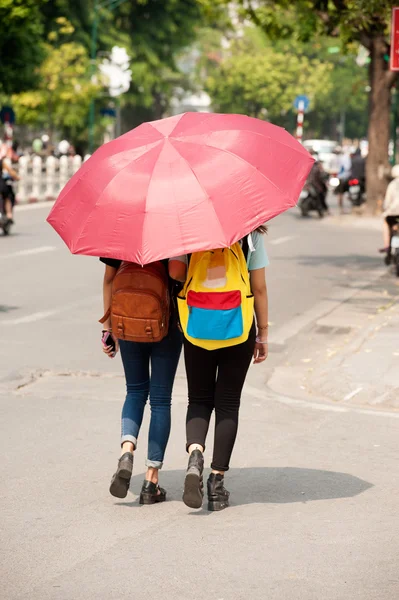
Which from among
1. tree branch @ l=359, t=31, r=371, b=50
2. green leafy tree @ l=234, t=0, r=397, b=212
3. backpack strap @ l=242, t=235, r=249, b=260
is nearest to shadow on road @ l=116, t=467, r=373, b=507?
backpack strap @ l=242, t=235, r=249, b=260

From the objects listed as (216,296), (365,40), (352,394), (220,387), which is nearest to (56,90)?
(365,40)

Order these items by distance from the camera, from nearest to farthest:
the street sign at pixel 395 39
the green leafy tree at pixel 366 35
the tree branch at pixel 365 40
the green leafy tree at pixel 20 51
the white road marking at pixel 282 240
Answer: the street sign at pixel 395 39 → the green leafy tree at pixel 366 35 → the white road marking at pixel 282 240 → the tree branch at pixel 365 40 → the green leafy tree at pixel 20 51

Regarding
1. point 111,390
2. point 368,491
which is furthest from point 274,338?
point 368,491

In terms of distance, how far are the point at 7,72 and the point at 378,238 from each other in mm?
22984

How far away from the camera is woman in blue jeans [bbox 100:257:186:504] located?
6.31 meters

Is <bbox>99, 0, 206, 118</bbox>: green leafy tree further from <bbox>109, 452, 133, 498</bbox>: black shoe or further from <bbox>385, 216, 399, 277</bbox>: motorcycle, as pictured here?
<bbox>109, 452, 133, 498</bbox>: black shoe

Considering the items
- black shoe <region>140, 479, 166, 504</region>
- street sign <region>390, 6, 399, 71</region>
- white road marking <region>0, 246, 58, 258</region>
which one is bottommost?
white road marking <region>0, 246, 58, 258</region>

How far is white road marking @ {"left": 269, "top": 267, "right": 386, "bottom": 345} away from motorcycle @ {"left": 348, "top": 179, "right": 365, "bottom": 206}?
17.0 metres

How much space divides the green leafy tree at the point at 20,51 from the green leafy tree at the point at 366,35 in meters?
14.5

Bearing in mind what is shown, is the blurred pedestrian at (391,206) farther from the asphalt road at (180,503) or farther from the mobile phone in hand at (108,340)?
the mobile phone in hand at (108,340)

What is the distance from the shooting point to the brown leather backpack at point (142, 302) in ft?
20.1

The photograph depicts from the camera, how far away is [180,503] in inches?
259

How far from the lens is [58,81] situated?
2137 inches

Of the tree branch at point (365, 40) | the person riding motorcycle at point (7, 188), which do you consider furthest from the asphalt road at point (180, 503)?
the tree branch at point (365, 40)
